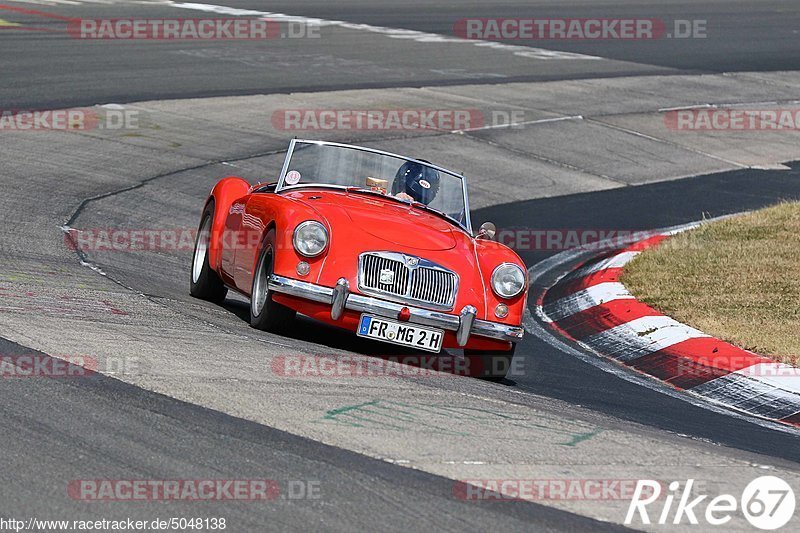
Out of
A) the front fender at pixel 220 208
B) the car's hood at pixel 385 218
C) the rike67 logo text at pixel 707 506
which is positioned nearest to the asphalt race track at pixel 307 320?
the rike67 logo text at pixel 707 506

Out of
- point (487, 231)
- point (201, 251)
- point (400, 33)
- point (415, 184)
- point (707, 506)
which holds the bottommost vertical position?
point (707, 506)

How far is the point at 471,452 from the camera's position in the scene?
5.55m

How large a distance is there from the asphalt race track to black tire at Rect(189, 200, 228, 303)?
1.08 feet

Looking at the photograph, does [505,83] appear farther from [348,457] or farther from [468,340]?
[348,457]

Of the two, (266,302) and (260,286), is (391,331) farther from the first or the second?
(260,286)

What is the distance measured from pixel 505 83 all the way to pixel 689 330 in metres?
12.9

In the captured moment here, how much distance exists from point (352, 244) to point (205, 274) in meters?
1.97

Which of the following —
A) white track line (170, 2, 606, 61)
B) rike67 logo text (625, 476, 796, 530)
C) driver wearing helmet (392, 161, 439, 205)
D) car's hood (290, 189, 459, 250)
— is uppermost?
white track line (170, 2, 606, 61)

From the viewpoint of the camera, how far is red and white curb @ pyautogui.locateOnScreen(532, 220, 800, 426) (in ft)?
26.2

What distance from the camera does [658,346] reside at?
359 inches

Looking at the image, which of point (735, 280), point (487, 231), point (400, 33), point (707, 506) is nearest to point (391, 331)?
point (487, 231)

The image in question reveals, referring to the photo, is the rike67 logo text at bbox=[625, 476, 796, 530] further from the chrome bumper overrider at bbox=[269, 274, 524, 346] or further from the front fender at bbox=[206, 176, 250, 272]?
the front fender at bbox=[206, 176, 250, 272]

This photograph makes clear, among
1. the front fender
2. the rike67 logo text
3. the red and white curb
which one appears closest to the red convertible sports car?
the front fender

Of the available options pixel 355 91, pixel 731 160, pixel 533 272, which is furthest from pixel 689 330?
pixel 355 91
